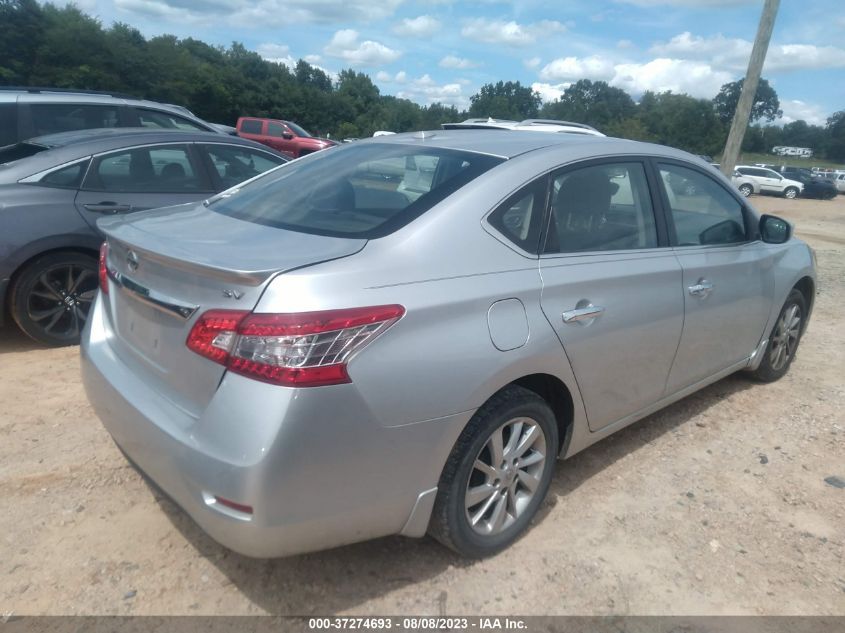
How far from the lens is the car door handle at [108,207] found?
188 inches

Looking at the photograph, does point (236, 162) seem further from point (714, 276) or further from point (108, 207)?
point (714, 276)

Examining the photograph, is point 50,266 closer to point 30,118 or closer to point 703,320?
point 30,118

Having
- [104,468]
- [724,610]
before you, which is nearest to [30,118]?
[104,468]

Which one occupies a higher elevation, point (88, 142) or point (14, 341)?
point (88, 142)

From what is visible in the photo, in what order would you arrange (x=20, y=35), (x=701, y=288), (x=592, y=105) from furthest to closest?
(x=592, y=105) < (x=20, y=35) < (x=701, y=288)

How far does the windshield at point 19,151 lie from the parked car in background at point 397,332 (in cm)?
269

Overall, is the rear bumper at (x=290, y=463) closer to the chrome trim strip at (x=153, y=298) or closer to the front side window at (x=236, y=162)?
the chrome trim strip at (x=153, y=298)

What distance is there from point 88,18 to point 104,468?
2264 inches

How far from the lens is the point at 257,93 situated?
6272cm

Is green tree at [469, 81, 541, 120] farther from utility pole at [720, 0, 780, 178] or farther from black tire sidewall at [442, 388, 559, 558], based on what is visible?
black tire sidewall at [442, 388, 559, 558]

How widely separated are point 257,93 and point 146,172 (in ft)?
205

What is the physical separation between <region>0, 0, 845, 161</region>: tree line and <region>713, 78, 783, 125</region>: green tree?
27 centimetres

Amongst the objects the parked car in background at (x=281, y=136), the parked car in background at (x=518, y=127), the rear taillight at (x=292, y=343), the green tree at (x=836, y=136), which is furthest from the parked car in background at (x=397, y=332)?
the green tree at (x=836, y=136)

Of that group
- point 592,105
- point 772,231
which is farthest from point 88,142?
point 592,105
